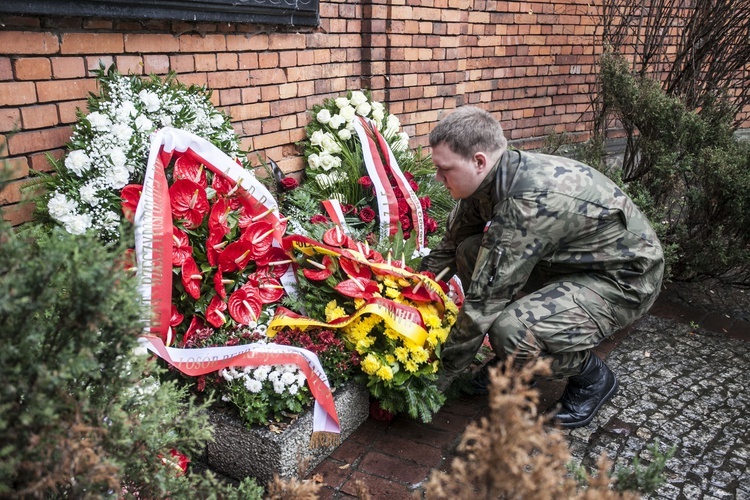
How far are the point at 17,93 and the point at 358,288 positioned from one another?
5.57ft

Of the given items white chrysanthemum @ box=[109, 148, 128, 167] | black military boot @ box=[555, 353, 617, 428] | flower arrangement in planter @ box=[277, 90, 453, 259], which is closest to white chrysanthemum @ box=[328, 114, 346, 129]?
flower arrangement in planter @ box=[277, 90, 453, 259]

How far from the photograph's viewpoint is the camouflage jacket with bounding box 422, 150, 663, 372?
269cm

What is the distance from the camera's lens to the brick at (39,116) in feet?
9.11

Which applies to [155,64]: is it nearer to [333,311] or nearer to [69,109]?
[69,109]

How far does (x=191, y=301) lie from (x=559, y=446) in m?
1.93

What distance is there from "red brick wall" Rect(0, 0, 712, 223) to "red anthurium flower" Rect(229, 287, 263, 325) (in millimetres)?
943

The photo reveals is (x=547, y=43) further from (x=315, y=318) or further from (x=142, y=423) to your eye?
(x=142, y=423)

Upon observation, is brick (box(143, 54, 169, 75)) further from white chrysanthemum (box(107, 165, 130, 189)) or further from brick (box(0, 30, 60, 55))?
white chrysanthemum (box(107, 165, 130, 189))

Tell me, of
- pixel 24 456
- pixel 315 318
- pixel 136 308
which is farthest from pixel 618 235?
pixel 24 456

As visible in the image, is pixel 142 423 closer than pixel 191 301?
Yes

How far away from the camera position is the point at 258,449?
2.46m

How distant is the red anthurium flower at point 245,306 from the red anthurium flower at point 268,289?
3 cm

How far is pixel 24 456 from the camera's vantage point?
4.47 feet

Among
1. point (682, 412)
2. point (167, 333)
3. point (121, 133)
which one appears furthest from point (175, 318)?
point (682, 412)
